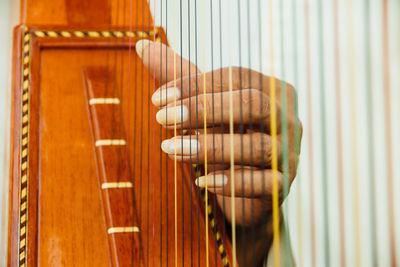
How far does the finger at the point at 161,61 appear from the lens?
0.82 metres

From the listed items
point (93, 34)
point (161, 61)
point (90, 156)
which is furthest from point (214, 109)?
point (93, 34)

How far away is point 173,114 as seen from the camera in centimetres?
71

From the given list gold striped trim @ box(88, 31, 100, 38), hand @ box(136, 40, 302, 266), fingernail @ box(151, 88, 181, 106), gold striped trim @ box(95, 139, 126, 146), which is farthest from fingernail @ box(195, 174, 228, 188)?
gold striped trim @ box(88, 31, 100, 38)

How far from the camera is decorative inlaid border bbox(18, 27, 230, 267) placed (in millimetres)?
797

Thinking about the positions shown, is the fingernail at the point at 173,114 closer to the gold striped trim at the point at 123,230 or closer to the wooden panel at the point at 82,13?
the gold striped trim at the point at 123,230

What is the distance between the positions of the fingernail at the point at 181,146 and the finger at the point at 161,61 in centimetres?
14

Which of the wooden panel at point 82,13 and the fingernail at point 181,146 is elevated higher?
the wooden panel at point 82,13

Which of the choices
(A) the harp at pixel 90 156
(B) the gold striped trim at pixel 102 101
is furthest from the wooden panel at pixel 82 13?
(B) the gold striped trim at pixel 102 101

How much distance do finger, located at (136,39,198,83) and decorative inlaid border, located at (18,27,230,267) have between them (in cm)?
10

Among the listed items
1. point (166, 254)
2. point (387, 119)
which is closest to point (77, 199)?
point (166, 254)

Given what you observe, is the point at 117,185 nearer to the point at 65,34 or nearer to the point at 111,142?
the point at 111,142

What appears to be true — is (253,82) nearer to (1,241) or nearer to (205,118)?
(205,118)

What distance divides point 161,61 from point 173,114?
151mm

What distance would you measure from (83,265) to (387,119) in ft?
1.67
